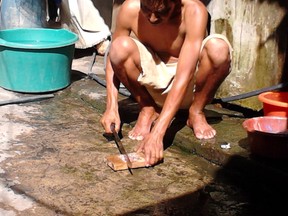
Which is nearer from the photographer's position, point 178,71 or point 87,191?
point 87,191

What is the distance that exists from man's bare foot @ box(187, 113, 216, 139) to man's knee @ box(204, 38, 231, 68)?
1.46ft

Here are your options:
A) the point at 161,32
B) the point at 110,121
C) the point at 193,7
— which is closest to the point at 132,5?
the point at 161,32

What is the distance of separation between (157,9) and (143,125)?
39.0 inches

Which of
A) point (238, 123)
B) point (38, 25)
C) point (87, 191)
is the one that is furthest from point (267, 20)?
point (38, 25)

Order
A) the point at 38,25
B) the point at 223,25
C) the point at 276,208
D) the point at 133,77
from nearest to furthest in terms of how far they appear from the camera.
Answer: the point at 276,208, the point at 133,77, the point at 223,25, the point at 38,25

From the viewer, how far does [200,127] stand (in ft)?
12.9

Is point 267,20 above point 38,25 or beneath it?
above

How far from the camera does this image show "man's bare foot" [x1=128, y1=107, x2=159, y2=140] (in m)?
4.01

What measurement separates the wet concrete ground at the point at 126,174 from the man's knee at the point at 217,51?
1.86ft

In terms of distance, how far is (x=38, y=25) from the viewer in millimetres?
6121

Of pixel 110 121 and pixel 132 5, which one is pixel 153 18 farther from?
pixel 110 121

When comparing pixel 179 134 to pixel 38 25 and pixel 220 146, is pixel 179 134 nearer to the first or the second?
pixel 220 146

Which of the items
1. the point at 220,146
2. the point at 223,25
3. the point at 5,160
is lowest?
the point at 5,160

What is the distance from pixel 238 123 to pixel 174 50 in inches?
31.7
